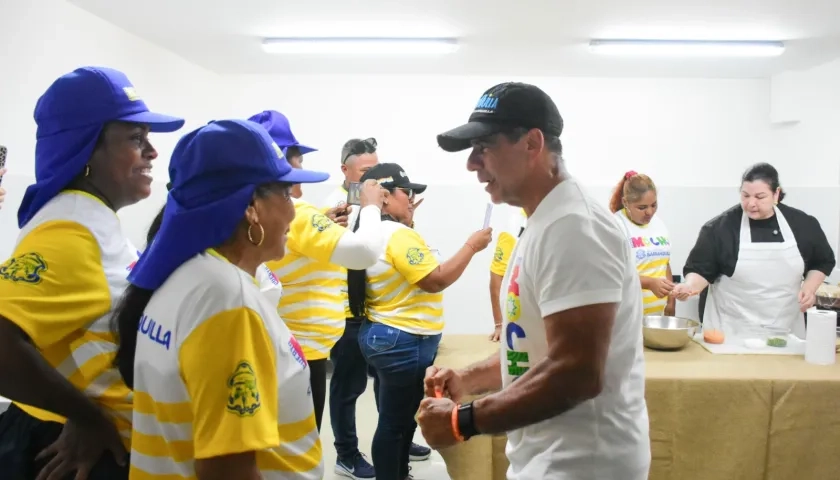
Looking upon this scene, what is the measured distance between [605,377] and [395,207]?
1.72 meters

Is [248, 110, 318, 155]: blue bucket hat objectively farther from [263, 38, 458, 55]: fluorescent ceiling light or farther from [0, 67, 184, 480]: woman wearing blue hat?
[263, 38, 458, 55]: fluorescent ceiling light

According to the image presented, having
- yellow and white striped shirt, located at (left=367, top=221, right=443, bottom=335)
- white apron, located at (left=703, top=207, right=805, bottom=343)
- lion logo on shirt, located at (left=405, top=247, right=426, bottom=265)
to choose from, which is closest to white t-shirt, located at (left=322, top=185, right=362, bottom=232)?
yellow and white striped shirt, located at (left=367, top=221, right=443, bottom=335)

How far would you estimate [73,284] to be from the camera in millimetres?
1155

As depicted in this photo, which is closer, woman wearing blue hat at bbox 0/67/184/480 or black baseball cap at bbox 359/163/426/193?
woman wearing blue hat at bbox 0/67/184/480

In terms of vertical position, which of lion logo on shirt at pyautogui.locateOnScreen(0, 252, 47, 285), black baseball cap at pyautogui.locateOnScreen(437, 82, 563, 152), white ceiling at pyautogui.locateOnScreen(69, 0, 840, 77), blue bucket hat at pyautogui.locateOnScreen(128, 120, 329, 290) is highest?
white ceiling at pyautogui.locateOnScreen(69, 0, 840, 77)

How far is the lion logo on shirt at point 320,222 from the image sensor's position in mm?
2156

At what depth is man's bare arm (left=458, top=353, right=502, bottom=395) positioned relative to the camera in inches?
60.7

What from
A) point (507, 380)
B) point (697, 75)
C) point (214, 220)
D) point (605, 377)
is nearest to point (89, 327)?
point (214, 220)

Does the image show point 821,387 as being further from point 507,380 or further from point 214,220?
point 214,220

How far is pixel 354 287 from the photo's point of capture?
2.71 meters

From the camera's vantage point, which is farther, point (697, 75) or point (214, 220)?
point (697, 75)

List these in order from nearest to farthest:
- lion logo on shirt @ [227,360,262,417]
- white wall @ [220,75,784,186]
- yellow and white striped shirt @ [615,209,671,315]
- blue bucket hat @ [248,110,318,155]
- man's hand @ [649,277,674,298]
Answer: lion logo on shirt @ [227,360,262,417] < blue bucket hat @ [248,110,318,155] < man's hand @ [649,277,674,298] < yellow and white striped shirt @ [615,209,671,315] < white wall @ [220,75,784,186]

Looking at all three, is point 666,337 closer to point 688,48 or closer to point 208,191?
point 208,191

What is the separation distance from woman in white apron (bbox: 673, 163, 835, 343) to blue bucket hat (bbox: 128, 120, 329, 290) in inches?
101
